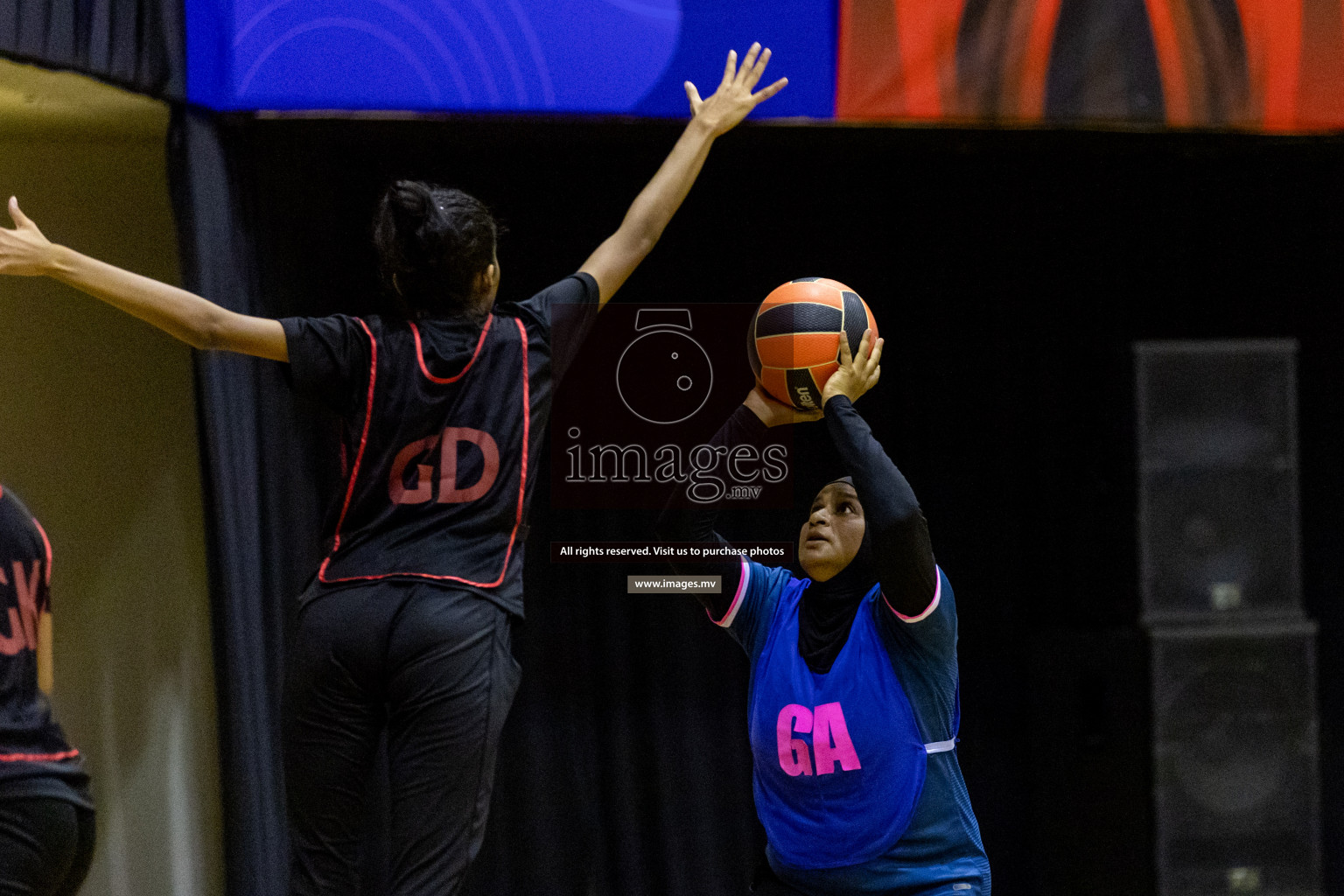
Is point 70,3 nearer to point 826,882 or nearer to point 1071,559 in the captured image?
point 826,882

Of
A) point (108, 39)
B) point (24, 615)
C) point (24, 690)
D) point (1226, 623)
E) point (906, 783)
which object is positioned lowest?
point (906, 783)

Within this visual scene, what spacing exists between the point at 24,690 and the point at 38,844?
263 millimetres

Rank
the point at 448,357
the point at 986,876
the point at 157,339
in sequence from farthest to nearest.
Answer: the point at 157,339 → the point at 986,876 → the point at 448,357

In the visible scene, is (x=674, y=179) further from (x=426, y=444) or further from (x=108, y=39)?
(x=108, y=39)

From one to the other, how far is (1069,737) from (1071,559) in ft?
1.87

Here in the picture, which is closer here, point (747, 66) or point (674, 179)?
point (674, 179)

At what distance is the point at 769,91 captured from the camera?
2.87 meters

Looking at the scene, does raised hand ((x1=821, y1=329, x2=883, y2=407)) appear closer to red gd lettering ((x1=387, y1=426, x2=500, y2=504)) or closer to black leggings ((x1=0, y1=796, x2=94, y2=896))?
red gd lettering ((x1=387, y1=426, x2=500, y2=504))

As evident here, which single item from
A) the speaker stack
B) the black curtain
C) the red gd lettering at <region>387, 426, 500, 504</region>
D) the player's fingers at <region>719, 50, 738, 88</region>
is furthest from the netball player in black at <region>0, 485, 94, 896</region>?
the speaker stack

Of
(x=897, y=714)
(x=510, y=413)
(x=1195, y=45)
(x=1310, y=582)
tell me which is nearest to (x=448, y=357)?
(x=510, y=413)

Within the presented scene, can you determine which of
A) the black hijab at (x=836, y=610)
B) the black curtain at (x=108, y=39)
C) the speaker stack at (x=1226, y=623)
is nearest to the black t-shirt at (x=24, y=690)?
the black curtain at (x=108, y=39)

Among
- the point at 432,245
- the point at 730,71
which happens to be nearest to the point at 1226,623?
the point at 730,71

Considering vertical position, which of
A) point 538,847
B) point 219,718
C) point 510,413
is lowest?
point 538,847

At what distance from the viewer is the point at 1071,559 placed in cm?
396
